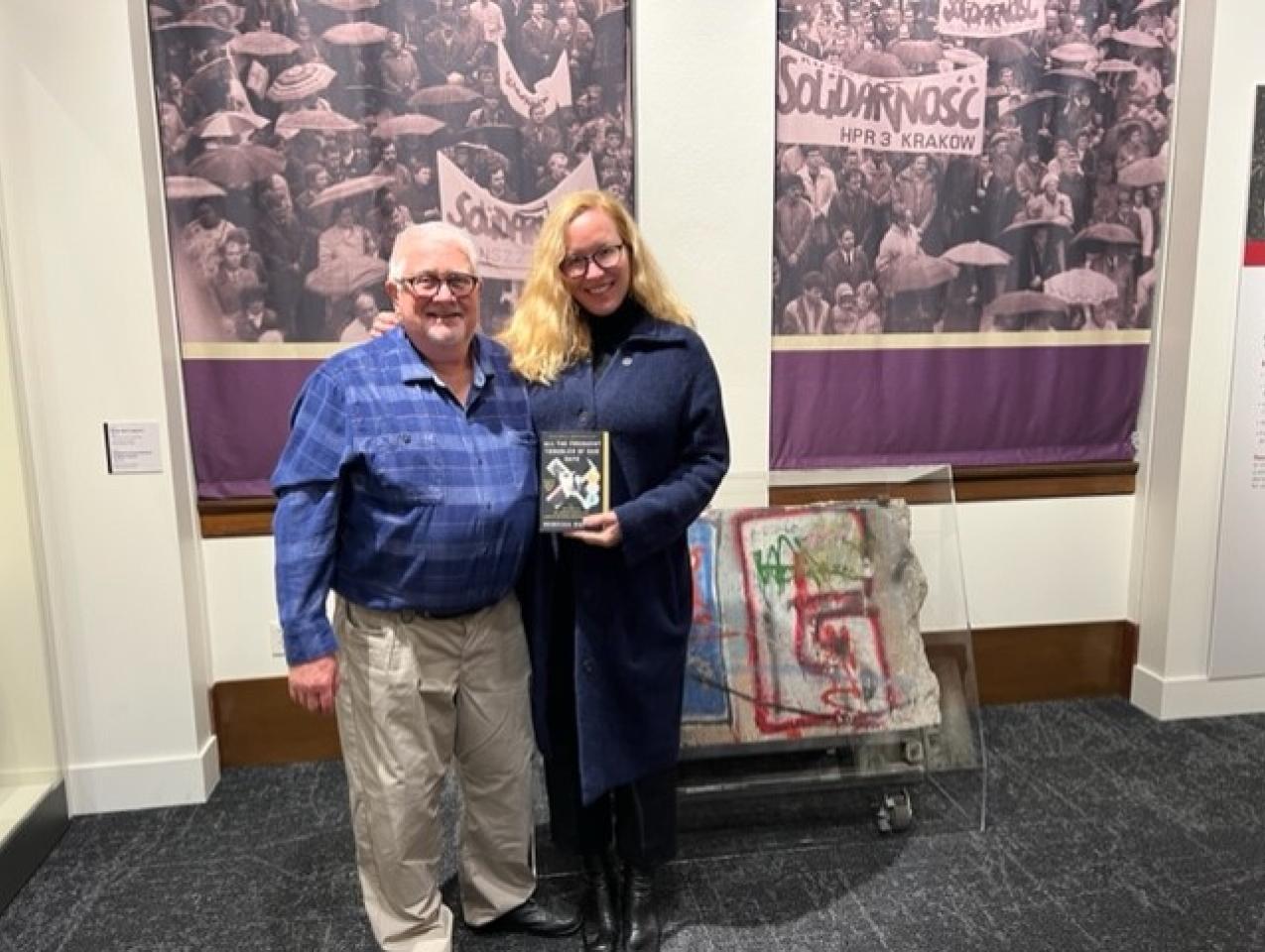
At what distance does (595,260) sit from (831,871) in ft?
4.89

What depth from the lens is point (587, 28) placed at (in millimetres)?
2441

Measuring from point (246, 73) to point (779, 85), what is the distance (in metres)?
1.40

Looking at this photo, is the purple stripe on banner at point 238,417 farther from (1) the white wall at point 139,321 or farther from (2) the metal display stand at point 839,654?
(2) the metal display stand at point 839,654

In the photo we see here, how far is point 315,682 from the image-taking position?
159 centimetres

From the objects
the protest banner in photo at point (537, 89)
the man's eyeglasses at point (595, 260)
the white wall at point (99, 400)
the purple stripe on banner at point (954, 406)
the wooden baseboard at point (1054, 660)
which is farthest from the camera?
the wooden baseboard at point (1054, 660)

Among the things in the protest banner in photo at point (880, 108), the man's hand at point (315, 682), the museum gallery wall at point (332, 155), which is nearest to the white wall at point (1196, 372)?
the protest banner in photo at point (880, 108)

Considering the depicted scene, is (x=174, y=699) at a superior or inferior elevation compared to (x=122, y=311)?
inferior

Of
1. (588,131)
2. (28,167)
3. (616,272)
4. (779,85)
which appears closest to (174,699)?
(28,167)

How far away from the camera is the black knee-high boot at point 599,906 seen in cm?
188

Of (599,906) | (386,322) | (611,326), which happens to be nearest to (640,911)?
(599,906)

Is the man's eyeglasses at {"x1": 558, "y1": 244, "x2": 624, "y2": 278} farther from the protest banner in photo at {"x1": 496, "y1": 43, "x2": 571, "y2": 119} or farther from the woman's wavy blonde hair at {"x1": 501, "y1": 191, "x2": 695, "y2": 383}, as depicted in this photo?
the protest banner in photo at {"x1": 496, "y1": 43, "x2": 571, "y2": 119}

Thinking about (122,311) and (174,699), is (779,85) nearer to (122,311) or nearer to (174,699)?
(122,311)

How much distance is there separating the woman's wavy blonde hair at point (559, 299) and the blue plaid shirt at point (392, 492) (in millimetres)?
101

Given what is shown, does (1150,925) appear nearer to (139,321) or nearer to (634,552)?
(634,552)
